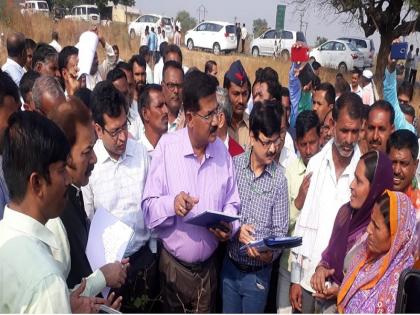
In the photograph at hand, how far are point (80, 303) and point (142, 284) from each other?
3.96 feet

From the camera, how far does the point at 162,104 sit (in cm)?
350

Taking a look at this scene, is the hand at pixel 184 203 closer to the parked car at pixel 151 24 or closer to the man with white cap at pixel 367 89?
the man with white cap at pixel 367 89

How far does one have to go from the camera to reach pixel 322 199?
8.90ft

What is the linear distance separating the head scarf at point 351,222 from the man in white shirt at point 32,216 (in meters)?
1.41

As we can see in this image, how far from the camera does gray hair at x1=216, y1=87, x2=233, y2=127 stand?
3633 millimetres

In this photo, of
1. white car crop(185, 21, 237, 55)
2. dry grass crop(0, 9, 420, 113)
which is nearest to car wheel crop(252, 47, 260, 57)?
white car crop(185, 21, 237, 55)

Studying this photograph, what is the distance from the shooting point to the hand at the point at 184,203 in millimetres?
2365

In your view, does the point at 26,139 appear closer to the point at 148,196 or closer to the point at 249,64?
the point at 148,196

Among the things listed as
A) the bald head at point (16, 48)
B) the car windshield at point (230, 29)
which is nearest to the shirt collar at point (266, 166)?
the bald head at point (16, 48)

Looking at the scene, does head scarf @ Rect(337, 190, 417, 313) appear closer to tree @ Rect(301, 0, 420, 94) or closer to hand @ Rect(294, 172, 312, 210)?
hand @ Rect(294, 172, 312, 210)

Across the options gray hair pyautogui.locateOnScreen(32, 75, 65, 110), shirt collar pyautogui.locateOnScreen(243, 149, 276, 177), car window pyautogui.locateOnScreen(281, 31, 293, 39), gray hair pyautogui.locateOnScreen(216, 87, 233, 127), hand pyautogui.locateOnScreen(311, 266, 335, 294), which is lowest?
hand pyautogui.locateOnScreen(311, 266, 335, 294)

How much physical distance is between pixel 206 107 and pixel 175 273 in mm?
994

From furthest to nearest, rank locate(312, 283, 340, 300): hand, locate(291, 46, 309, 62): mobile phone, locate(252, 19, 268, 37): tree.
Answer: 1. locate(252, 19, 268, 37): tree
2. locate(291, 46, 309, 62): mobile phone
3. locate(312, 283, 340, 300): hand

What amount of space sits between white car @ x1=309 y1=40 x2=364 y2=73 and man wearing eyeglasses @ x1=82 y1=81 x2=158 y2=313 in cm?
1958
